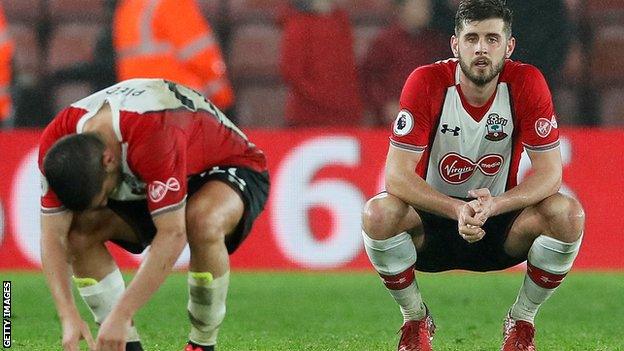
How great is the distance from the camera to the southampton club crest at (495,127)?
5695mm

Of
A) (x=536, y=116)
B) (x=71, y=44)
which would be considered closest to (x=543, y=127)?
(x=536, y=116)

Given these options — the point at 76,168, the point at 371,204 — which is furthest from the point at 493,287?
the point at 76,168

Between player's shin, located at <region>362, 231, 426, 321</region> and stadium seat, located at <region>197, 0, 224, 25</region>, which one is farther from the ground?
player's shin, located at <region>362, 231, 426, 321</region>

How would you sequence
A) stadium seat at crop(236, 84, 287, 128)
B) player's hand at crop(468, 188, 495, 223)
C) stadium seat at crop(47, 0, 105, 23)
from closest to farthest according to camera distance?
player's hand at crop(468, 188, 495, 223)
stadium seat at crop(236, 84, 287, 128)
stadium seat at crop(47, 0, 105, 23)

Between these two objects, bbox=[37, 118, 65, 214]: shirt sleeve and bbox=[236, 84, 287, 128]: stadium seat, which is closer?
bbox=[37, 118, 65, 214]: shirt sleeve

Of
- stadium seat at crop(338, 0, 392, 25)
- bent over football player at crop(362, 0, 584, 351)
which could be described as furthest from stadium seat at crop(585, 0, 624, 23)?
bent over football player at crop(362, 0, 584, 351)

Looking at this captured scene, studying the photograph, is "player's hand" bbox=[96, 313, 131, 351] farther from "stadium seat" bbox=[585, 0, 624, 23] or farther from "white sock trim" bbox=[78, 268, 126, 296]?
"stadium seat" bbox=[585, 0, 624, 23]

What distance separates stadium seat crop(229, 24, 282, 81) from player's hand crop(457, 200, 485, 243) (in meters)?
5.00

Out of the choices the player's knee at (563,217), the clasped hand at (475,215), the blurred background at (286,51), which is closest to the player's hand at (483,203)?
the clasped hand at (475,215)

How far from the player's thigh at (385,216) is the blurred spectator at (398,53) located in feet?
13.8

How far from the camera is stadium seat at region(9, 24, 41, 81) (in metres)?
10.4

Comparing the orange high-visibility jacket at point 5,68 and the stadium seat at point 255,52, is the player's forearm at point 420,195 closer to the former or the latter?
the stadium seat at point 255,52

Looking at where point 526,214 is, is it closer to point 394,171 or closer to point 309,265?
point 394,171

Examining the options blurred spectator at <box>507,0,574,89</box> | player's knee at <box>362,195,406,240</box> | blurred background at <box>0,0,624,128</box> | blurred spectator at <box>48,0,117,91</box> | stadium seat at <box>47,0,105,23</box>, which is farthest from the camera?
stadium seat at <box>47,0,105,23</box>
